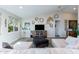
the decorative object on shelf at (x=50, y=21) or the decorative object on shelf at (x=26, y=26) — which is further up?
the decorative object on shelf at (x=50, y=21)

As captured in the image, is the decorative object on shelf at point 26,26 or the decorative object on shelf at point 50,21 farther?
the decorative object on shelf at point 50,21

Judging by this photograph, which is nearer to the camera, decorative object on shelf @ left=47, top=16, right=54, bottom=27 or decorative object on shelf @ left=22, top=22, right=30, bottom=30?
decorative object on shelf @ left=22, top=22, right=30, bottom=30

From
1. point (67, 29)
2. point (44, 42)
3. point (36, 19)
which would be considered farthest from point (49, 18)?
point (44, 42)

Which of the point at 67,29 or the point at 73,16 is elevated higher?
the point at 73,16

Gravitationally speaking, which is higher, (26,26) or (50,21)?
(50,21)

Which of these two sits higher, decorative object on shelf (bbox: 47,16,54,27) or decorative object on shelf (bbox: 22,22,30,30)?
decorative object on shelf (bbox: 47,16,54,27)
